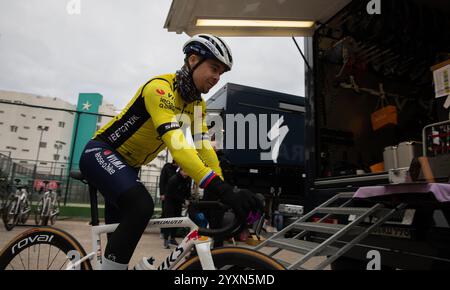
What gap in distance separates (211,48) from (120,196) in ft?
3.61

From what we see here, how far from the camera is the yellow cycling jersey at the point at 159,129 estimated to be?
184 cm

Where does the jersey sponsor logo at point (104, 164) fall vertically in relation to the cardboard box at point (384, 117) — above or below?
below

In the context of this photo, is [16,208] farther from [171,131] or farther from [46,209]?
[171,131]

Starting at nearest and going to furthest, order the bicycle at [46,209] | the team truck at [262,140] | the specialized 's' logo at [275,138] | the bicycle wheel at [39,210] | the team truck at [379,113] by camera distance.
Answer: the team truck at [379,113]
the team truck at [262,140]
the specialized 's' logo at [275,138]
the bicycle at [46,209]
the bicycle wheel at [39,210]

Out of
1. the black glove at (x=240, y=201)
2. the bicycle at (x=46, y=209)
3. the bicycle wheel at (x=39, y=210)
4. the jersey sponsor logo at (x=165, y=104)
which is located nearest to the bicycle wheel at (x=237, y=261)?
the black glove at (x=240, y=201)

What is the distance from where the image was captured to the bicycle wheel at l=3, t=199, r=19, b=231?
7.46 metres

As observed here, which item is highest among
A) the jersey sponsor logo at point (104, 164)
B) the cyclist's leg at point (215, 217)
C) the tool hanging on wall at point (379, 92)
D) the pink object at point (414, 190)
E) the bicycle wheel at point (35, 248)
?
the tool hanging on wall at point (379, 92)

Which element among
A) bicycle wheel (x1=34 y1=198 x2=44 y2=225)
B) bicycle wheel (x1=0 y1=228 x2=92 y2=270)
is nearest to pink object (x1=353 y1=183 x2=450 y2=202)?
bicycle wheel (x1=0 y1=228 x2=92 y2=270)

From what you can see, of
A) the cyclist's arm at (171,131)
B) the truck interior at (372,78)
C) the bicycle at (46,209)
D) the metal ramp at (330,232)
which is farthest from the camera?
the bicycle at (46,209)

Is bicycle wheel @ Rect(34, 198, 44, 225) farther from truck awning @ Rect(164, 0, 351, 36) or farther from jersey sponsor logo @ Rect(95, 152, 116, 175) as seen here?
jersey sponsor logo @ Rect(95, 152, 116, 175)

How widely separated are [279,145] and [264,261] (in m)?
6.50

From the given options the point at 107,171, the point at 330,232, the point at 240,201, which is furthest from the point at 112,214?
the point at 330,232

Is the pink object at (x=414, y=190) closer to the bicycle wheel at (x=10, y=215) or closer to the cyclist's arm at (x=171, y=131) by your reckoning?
the cyclist's arm at (x=171, y=131)
